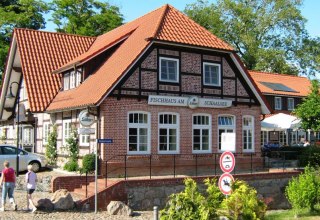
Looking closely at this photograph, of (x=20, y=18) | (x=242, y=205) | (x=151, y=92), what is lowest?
(x=242, y=205)

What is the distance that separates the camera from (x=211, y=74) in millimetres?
24312

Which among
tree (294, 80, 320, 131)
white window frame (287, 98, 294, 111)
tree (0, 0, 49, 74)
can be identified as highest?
tree (0, 0, 49, 74)

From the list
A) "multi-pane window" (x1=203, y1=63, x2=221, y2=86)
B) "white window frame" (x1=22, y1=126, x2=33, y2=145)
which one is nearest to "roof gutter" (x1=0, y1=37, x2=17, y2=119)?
"white window frame" (x1=22, y1=126, x2=33, y2=145)

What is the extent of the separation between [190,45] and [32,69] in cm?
907

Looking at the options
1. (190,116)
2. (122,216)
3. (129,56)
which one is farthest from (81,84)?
(122,216)

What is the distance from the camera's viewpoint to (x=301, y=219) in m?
16.6

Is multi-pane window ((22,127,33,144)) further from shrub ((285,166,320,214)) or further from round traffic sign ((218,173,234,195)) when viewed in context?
round traffic sign ((218,173,234,195))

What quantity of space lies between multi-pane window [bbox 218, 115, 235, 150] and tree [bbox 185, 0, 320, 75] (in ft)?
90.2

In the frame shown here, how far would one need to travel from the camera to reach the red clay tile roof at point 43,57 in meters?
25.6

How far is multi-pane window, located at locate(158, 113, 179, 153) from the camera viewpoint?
73.4ft

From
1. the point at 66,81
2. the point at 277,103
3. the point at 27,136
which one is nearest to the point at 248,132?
the point at 66,81

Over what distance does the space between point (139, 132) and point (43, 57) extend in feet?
29.5

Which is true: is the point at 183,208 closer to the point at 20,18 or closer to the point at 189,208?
the point at 189,208

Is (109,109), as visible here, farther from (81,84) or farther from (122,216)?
(122,216)
